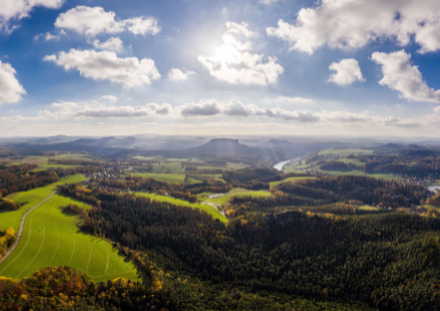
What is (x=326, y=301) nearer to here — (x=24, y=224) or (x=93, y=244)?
(x=93, y=244)

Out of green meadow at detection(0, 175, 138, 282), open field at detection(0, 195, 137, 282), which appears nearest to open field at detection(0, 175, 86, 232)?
green meadow at detection(0, 175, 138, 282)

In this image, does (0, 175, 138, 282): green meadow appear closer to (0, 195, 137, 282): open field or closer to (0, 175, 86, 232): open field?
(0, 195, 137, 282): open field

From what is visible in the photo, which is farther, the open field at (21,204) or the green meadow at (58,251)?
the open field at (21,204)

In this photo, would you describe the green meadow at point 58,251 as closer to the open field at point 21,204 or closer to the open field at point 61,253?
the open field at point 61,253

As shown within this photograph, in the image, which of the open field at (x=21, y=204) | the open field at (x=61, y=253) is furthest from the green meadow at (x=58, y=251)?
the open field at (x=21, y=204)

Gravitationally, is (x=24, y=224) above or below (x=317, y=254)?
above

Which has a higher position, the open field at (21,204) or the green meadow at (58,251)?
the open field at (21,204)

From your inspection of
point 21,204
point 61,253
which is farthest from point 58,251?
point 21,204

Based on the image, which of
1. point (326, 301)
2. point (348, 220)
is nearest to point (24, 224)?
point (326, 301)
